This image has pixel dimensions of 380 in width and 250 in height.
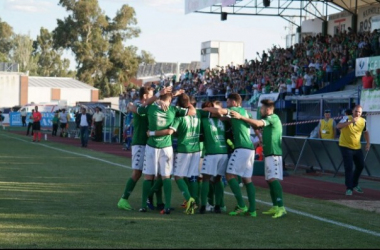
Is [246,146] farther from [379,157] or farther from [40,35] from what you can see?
[40,35]

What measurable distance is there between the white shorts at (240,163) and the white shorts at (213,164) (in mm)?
182

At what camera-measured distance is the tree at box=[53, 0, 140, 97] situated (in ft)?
281

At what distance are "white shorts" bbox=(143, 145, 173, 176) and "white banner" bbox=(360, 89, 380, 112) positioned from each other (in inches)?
484

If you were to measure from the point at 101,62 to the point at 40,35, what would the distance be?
21141 mm

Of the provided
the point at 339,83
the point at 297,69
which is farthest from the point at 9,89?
the point at 339,83

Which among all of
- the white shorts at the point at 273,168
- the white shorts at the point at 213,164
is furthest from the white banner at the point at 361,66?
the white shorts at the point at 213,164

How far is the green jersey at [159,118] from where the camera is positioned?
38.3 ft

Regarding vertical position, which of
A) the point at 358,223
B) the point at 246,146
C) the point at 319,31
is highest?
the point at 319,31

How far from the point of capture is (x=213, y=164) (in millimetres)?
11875

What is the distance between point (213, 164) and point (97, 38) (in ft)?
246

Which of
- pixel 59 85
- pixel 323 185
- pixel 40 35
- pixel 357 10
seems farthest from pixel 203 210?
pixel 40 35

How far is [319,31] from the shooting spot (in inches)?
1671

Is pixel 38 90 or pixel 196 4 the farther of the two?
pixel 38 90

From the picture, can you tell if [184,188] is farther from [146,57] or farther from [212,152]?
[146,57]
